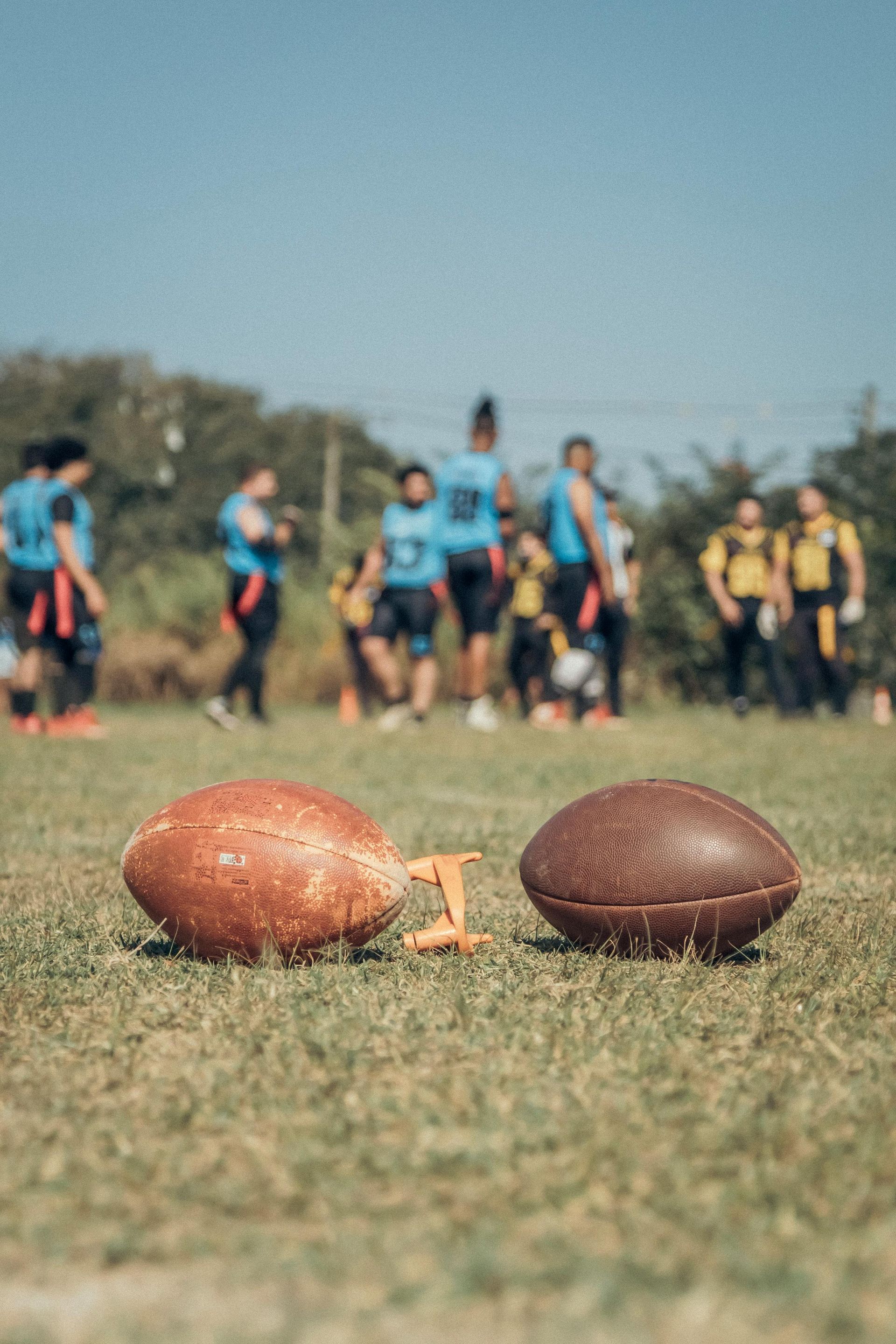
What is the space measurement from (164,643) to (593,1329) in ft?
68.4

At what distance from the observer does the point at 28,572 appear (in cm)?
1084

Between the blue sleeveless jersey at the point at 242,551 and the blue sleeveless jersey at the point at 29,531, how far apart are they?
4.86 feet

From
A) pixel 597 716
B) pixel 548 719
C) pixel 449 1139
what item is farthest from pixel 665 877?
pixel 597 716

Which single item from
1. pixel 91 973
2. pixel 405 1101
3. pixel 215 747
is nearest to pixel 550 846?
pixel 91 973

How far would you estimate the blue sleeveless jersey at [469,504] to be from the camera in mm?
11086

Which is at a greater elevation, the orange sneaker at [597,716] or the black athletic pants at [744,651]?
the black athletic pants at [744,651]

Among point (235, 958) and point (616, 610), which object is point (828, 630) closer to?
point (616, 610)

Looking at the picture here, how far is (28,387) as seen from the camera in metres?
45.9

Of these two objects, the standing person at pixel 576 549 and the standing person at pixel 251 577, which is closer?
the standing person at pixel 576 549

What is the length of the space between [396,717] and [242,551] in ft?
6.23

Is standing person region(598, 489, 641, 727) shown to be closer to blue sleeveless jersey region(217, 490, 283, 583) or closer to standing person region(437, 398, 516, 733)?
standing person region(437, 398, 516, 733)

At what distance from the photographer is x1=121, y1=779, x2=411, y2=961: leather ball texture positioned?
3344 millimetres

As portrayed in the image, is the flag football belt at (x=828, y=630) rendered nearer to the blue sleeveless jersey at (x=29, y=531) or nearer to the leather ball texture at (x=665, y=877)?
the blue sleeveless jersey at (x=29, y=531)

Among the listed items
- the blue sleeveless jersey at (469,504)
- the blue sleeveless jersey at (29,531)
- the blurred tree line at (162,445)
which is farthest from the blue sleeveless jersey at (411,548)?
the blurred tree line at (162,445)
